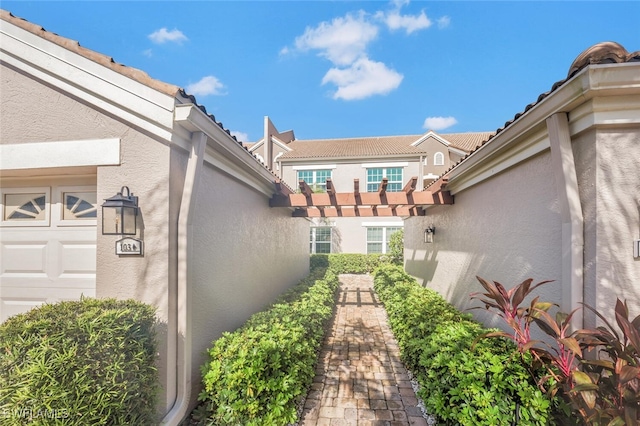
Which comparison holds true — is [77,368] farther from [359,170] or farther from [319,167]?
[359,170]

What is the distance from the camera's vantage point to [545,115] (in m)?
3.06

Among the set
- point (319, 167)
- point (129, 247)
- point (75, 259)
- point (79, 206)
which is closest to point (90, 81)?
point (79, 206)

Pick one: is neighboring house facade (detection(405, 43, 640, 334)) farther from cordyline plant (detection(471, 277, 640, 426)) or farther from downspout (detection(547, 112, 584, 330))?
cordyline plant (detection(471, 277, 640, 426))

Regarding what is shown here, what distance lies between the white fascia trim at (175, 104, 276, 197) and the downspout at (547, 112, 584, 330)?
432cm

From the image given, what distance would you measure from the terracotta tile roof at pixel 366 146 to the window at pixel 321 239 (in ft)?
19.9

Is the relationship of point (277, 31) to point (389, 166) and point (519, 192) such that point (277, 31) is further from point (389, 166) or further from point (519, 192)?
point (389, 166)

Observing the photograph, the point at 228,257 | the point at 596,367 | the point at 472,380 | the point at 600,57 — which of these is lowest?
the point at 472,380

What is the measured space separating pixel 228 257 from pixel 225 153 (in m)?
1.90

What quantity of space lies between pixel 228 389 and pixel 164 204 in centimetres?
251

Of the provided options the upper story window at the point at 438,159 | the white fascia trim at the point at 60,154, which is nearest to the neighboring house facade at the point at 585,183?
the white fascia trim at the point at 60,154

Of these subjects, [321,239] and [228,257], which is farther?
[321,239]

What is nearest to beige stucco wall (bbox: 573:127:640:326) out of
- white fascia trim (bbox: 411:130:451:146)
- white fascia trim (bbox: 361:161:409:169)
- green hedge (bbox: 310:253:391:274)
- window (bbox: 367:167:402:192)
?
green hedge (bbox: 310:253:391:274)

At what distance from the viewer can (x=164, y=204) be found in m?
3.33

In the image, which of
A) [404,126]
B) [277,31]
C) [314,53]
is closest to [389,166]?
[404,126]
